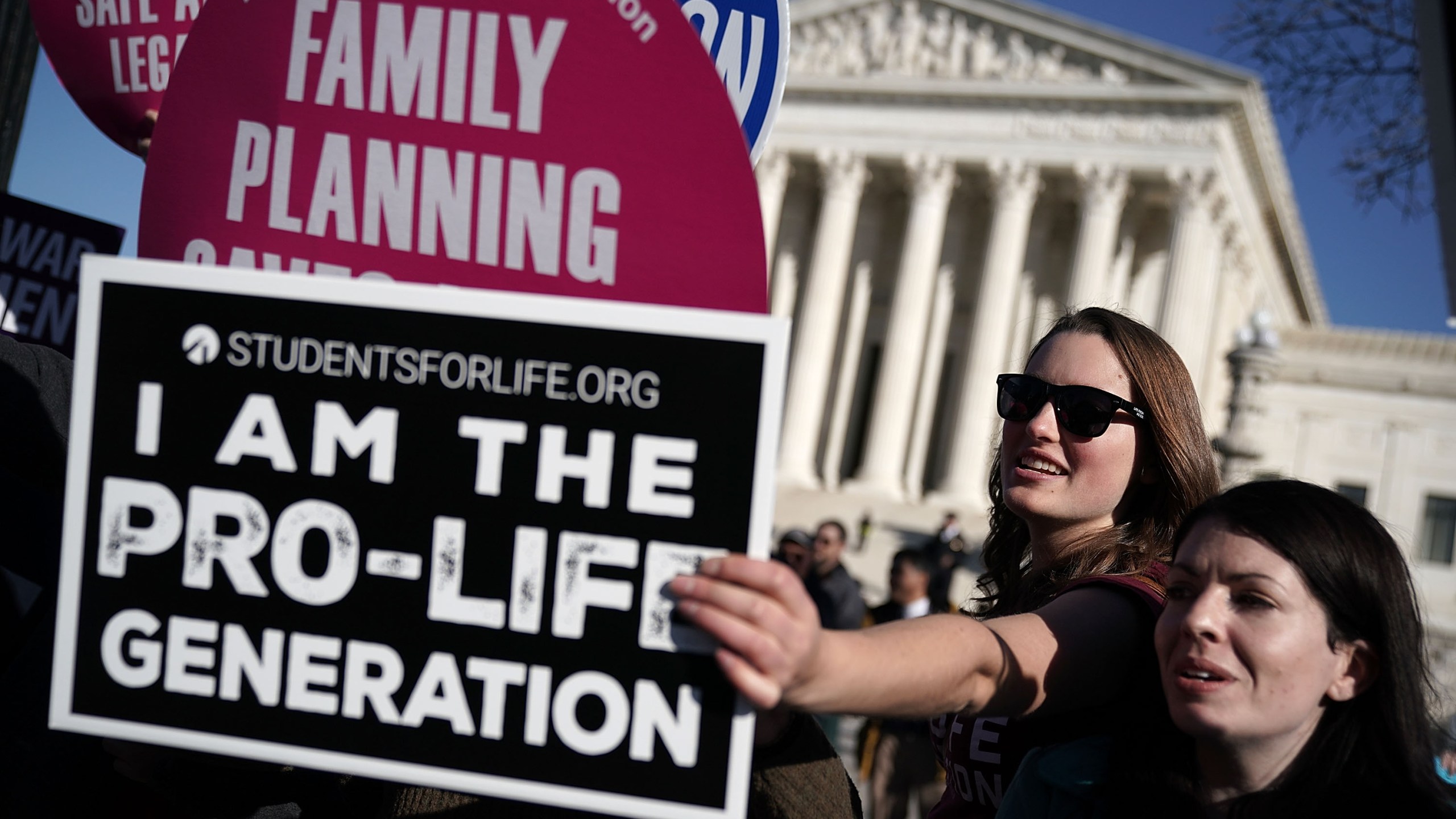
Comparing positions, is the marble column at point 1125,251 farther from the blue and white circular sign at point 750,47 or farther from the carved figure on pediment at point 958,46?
the blue and white circular sign at point 750,47

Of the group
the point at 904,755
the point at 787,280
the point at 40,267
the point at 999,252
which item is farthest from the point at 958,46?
the point at 40,267

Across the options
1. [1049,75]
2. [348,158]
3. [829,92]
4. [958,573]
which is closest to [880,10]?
[829,92]

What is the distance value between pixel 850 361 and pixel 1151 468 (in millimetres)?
39420

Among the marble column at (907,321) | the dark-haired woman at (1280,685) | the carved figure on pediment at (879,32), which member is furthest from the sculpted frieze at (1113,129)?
the dark-haired woman at (1280,685)

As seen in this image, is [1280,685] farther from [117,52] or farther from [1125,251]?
[1125,251]

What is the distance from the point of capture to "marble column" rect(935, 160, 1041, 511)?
36562 millimetres

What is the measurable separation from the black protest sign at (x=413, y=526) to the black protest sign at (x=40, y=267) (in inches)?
116

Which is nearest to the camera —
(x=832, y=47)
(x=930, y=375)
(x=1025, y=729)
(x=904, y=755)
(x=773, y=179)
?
(x=1025, y=729)

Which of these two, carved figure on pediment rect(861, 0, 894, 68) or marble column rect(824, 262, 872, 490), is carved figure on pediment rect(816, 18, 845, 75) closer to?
carved figure on pediment rect(861, 0, 894, 68)

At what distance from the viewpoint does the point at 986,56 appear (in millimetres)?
37250

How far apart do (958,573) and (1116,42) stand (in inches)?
684

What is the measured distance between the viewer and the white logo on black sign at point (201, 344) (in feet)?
5.44

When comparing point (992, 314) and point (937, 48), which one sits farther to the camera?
point (937, 48)

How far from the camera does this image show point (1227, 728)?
1.81 meters
